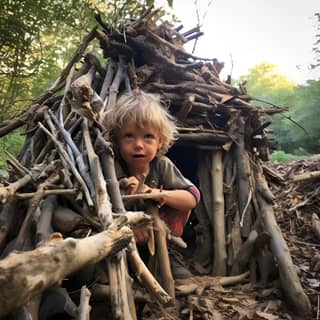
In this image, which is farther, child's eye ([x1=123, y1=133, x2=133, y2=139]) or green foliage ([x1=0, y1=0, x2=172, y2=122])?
green foliage ([x1=0, y1=0, x2=172, y2=122])

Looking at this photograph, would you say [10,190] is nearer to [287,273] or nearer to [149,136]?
[149,136]

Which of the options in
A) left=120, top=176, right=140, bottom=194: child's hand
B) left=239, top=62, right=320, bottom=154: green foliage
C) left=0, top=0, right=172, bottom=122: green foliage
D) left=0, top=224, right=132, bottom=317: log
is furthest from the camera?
left=239, top=62, right=320, bottom=154: green foliage

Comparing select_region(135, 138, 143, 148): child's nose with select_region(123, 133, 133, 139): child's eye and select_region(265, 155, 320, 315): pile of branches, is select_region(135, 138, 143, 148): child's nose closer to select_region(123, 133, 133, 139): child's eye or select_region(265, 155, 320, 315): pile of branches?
select_region(123, 133, 133, 139): child's eye

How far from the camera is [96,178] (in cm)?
146

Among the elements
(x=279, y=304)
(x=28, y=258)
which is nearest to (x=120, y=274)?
(x=28, y=258)

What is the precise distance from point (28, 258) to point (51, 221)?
27.4 inches

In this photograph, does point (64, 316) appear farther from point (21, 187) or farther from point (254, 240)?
point (254, 240)

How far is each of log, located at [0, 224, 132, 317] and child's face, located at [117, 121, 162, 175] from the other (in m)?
1.08

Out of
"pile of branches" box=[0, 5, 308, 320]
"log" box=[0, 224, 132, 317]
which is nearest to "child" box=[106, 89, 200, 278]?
"pile of branches" box=[0, 5, 308, 320]

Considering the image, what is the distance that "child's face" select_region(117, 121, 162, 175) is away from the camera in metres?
2.09

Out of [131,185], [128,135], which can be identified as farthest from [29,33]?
[131,185]

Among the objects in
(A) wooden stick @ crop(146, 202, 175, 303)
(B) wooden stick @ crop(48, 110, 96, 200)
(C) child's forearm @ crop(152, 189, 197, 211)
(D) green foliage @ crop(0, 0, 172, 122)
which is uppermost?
(D) green foliage @ crop(0, 0, 172, 122)

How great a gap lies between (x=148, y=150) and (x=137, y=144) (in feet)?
0.26

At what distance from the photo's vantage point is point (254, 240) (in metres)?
2.40
